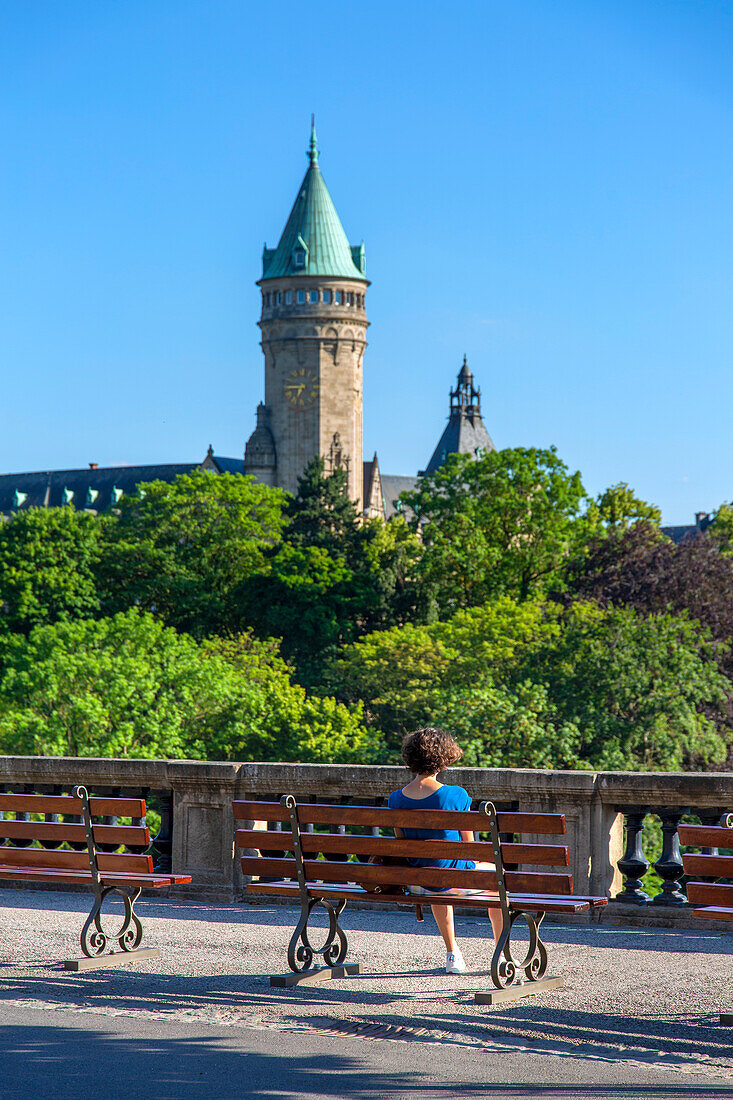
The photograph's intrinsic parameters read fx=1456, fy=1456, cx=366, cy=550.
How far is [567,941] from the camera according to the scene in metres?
8.75

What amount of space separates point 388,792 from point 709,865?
12.5 feet

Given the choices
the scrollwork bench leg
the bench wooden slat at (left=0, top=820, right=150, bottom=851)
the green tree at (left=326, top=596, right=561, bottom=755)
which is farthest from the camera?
the green tree at (left=326, top=596, right=561, bottom=755)

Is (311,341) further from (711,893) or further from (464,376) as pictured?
(711,893)

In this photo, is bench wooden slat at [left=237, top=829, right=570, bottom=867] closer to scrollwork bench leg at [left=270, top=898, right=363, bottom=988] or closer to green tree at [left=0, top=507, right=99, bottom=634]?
scrollwork bench leg at [left=270, top=898, right=363, bottom=988]

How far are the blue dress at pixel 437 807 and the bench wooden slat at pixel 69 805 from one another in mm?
1452

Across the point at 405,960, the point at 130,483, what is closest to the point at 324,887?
the point at 405,960

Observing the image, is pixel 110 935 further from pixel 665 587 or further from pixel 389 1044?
pixel 665 587

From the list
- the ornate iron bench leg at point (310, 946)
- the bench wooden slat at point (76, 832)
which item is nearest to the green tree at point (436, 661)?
the bench wooden slat at point (76, 832)

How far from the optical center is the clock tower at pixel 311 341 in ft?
348

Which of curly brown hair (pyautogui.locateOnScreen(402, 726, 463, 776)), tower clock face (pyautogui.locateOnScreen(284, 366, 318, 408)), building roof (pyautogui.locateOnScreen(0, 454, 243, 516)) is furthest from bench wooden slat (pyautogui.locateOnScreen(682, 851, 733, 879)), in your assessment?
building roof (pyautogui.locateOnScreen(0, 454, 243, 516))

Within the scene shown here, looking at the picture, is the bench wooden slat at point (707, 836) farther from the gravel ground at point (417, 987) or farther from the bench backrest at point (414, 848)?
the gravel ground at point (417, 987)

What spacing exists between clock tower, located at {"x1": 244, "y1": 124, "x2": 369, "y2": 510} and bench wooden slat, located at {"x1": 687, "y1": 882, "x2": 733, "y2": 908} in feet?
324

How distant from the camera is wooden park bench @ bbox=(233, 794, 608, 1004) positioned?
22.9ft

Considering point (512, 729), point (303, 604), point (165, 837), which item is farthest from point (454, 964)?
point (303, 604)
